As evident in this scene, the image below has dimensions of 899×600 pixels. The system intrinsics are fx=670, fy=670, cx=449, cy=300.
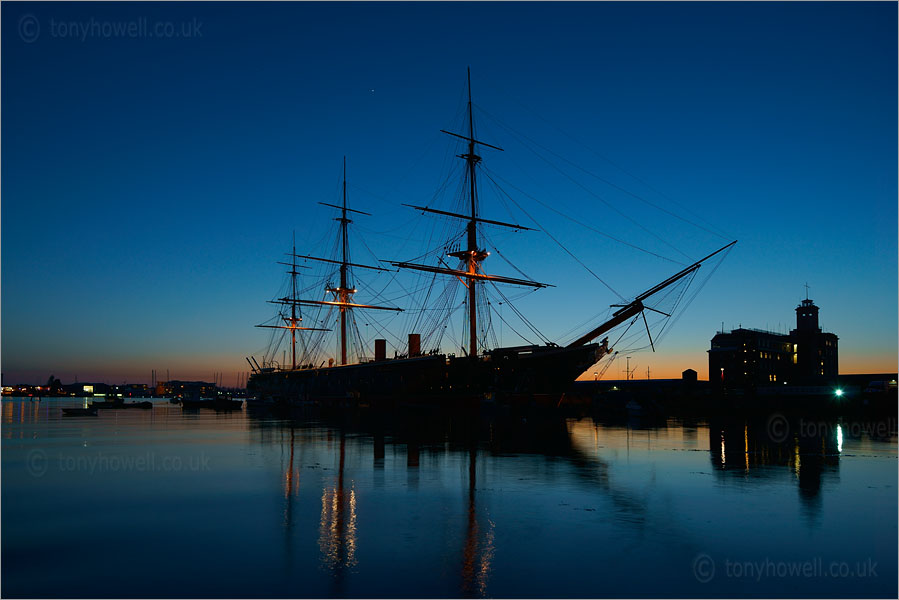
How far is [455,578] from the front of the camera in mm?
11117

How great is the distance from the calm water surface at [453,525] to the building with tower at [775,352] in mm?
121954

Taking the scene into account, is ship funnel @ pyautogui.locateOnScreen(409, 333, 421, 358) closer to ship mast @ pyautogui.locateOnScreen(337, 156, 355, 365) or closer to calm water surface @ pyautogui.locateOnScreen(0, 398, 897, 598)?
ship mast @ pyautogui.locateOnScreen(337, 156, 355, 365)

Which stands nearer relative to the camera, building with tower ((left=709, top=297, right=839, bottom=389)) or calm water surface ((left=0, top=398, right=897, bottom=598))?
calm water surface ((left=0, top=398, right=897, bottom=598))

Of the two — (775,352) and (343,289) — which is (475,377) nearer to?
(343,289)

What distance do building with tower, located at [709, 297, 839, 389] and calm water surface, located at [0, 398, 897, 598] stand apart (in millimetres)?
121954

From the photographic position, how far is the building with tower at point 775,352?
14350 cm

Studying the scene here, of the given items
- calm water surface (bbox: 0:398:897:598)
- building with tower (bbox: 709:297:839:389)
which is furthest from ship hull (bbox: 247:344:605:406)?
building with tower (bbox: 709:297:839:389)

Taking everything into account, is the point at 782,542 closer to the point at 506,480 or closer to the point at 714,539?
the point at 714,539

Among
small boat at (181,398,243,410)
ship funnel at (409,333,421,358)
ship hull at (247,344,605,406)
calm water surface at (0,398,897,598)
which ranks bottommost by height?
small boat at (181,398,243,410)

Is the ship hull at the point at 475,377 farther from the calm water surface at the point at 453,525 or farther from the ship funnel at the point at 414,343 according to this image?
the calm water surface at the point at 453,525

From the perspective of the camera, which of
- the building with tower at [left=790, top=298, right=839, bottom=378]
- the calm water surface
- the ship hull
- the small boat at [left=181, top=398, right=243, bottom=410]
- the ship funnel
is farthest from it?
the building with tower at [left=790, top=298, right=839, bottom=378]

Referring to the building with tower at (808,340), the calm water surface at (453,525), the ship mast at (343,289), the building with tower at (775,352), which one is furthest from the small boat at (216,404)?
the building with tower at (808,340)

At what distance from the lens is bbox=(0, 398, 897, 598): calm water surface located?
36.6 feet

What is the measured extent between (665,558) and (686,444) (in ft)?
84.0
